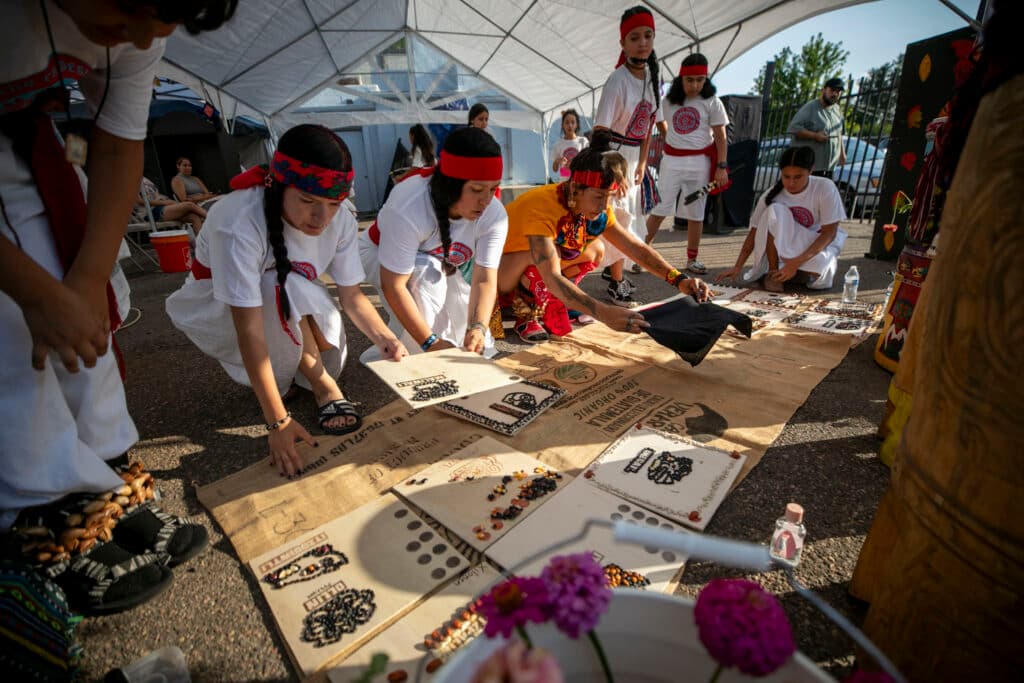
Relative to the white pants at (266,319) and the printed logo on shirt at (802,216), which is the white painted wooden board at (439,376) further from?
the printed logo on shirt at (802,216)

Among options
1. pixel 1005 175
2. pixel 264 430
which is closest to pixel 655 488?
pixel 1005 175

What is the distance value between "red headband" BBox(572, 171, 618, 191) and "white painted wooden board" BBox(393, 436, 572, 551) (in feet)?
4.70

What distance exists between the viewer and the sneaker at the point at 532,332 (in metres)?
2.91

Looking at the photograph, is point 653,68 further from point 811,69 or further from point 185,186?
point 811,69

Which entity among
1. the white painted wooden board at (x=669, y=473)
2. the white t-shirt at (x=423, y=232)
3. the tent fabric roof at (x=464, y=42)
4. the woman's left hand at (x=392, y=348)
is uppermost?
the tent fabric roof at (x=464, y=42)

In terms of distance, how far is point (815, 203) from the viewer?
370 centimetres

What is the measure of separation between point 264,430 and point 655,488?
162 centimetres

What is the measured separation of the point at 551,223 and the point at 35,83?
2068 millimetres

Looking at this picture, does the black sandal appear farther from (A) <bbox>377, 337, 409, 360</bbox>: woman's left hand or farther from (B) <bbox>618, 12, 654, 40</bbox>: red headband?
(B) <bbox>618, 12, 654, 40</bbox>: red headband

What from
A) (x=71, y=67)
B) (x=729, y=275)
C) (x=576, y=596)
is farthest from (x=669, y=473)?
(x=729, y=275)

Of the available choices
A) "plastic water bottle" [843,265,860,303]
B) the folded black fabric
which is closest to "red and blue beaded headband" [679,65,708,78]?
"plastic water bottle" [843,265,860,303]

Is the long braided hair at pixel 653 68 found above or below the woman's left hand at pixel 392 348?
above

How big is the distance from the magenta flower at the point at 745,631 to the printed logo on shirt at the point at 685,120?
473cm

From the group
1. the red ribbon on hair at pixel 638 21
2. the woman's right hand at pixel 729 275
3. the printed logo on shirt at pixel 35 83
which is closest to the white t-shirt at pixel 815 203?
the woman's right hand at pixel 729 275
